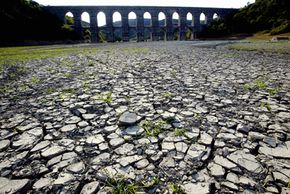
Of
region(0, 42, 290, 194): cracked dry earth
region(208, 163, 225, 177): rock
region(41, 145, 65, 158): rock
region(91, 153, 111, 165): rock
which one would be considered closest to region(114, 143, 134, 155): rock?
region(0, 42, 290, 194): cracked dry earth

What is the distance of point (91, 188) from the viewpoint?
1.71 meters

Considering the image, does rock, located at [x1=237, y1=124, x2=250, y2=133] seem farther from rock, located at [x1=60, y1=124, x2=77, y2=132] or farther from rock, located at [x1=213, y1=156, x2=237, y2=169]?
rock, located at [x1=60, y1=124, x2=77, y2=132]

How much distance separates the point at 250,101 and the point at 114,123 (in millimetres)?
2730

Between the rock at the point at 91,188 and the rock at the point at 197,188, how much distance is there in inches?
31.0

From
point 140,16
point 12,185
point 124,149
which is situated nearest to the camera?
point 12,185

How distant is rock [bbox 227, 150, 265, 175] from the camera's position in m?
1.90

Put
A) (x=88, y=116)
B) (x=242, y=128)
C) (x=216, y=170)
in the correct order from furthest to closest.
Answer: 1. (x=88, y=116)
2. (x=242, y=128)
3. (x=216, y=170)

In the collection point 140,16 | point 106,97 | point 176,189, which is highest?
point 140,16

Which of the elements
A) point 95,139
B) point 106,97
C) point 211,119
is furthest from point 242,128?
point 106,97

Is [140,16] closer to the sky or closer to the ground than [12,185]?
closer to the sky

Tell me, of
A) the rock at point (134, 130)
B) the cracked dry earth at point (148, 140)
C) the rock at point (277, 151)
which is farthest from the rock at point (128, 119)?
the rock at point (277, 151)

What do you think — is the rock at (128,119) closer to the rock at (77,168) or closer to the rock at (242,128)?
the rock at (77,168)

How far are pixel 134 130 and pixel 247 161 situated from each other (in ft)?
4.76

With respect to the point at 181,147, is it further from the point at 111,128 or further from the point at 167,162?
the point at 111,128
